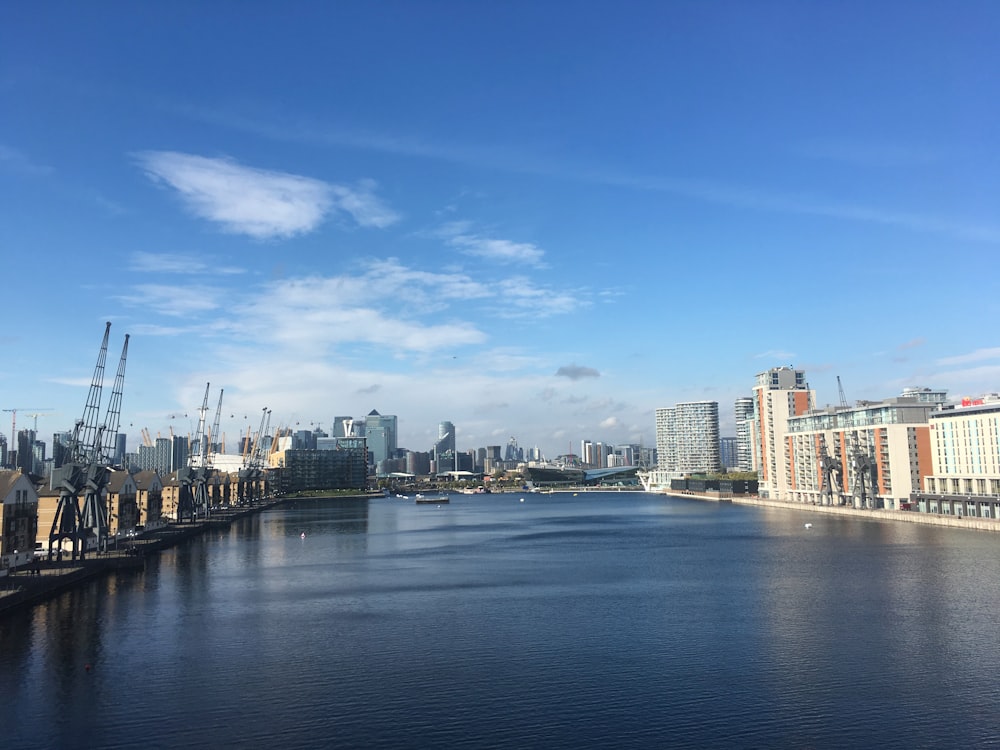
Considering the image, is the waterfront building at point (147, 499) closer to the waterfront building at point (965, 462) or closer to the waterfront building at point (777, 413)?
the waterfront building at point (965, 462)

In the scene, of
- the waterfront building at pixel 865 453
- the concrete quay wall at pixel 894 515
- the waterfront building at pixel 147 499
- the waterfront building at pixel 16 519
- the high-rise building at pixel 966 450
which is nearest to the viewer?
the waterfront building at pixel 16 519

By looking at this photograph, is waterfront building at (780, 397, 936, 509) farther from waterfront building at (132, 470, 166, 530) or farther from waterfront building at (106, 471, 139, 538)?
waterfront building at (106, 471, 139, 538)

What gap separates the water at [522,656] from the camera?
19844 millimetres

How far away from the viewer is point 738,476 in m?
164

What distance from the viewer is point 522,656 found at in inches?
1043

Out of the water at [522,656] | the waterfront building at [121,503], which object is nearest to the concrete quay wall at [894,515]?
the water at [522,656]

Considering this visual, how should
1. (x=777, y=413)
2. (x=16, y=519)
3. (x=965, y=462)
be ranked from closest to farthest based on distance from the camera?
1. (x=16, y=519)
2. (x=965, y=462)
3. (x=777, y=413)

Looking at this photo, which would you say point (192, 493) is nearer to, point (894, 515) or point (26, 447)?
point (894, 515)

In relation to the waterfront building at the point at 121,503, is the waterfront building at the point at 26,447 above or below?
above

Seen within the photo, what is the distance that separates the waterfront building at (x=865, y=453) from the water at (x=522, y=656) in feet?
121

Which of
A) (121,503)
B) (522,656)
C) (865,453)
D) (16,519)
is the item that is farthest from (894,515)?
(16,519)

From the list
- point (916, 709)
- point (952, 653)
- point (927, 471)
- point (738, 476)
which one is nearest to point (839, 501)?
point (927, 471)

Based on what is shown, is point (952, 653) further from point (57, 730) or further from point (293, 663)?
point (57, 730)

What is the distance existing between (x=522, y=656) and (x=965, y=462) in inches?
2732
